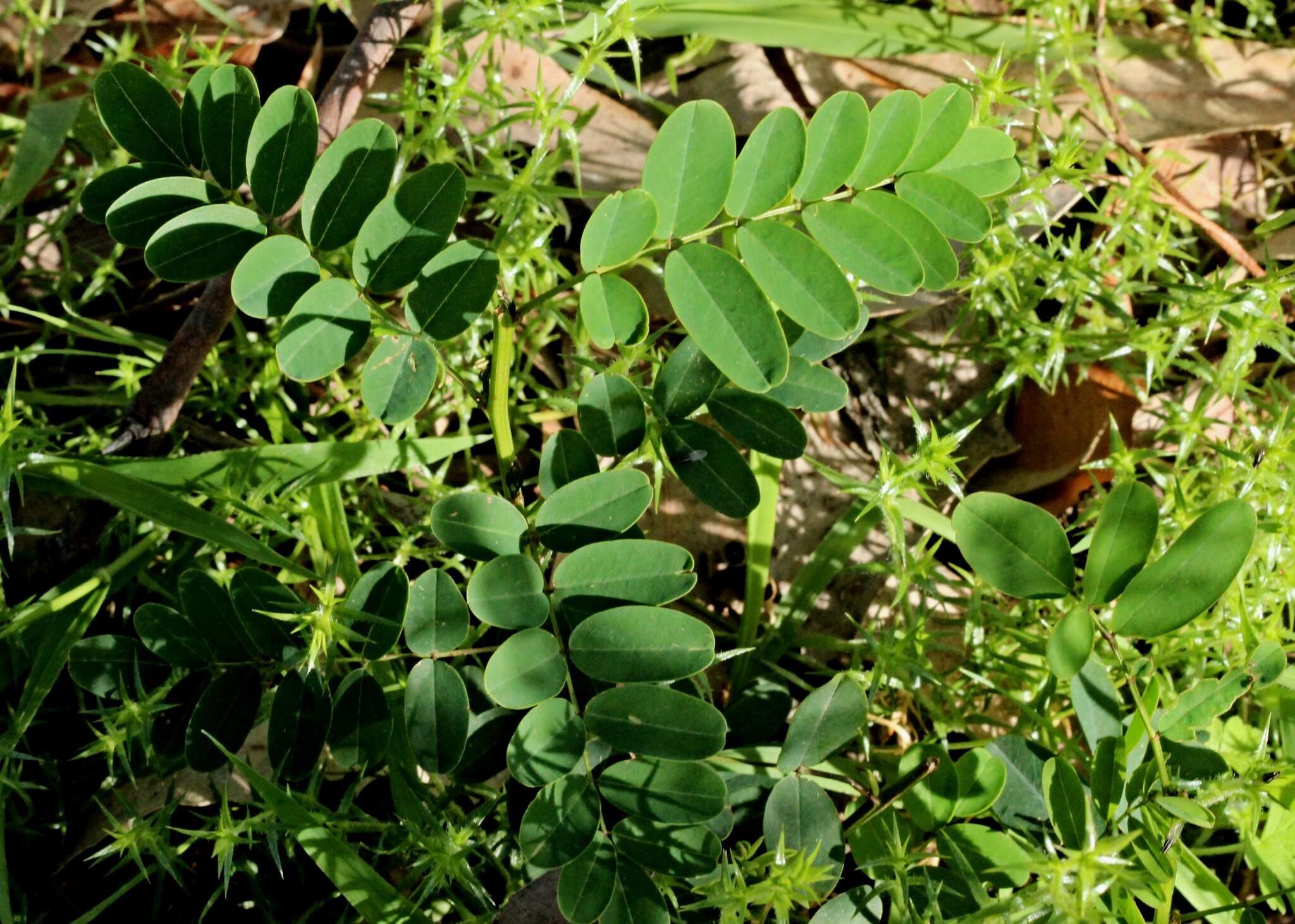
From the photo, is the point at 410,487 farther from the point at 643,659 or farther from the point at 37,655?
the point at 643,659

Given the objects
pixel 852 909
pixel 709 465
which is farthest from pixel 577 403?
pixel 852 909

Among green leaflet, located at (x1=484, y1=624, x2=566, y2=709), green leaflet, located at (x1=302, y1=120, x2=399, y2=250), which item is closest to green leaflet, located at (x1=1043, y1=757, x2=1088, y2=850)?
green leaflet, located at (x1=484, y1=624, x2=566, y2=709)

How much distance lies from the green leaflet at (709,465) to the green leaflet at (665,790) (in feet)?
1.08

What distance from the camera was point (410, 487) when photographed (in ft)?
6.23

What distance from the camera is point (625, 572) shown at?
1.29 meters

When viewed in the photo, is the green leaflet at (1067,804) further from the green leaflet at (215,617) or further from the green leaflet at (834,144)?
the green leaflet at (215,617)

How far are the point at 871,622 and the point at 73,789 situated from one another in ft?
4.69

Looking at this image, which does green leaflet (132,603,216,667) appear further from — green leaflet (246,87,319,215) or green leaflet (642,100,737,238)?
green leaflet (642,100,737,238)

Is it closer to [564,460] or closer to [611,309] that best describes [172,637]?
[564,460]

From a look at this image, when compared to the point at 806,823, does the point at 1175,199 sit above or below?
above

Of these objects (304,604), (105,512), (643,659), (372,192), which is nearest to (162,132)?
(372,192)

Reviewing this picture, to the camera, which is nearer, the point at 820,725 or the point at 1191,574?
the point at 1191,574

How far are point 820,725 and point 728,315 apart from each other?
22.9 inches

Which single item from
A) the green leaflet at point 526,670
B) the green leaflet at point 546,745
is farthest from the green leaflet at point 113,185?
the green leaflet at point 546,745
